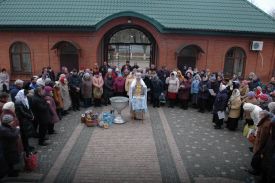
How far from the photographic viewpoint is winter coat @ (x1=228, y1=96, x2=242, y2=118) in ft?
33.2

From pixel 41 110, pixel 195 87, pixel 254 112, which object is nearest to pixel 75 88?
pixel 41 110

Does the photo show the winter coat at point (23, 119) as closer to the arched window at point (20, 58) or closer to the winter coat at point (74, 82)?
the winter coat at point (74, 82)

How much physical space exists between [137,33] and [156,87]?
5.91 m

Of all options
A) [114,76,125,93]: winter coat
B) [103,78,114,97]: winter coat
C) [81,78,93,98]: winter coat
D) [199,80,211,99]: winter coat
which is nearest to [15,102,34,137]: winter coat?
[81,78,93,98]: winter coat

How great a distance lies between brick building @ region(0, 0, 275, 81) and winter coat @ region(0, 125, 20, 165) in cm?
1034

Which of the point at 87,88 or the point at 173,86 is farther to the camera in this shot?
the point at 173,86

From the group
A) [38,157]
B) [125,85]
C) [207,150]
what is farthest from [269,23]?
[38,157]

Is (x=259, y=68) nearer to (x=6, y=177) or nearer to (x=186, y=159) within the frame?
(x=186, y=159)

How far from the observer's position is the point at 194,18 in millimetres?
16734

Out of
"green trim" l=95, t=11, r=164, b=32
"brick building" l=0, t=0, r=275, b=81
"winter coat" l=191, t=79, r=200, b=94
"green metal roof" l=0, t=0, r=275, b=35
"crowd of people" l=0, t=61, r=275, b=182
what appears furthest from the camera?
"brick building" l=0, t=0, r=275, b=81

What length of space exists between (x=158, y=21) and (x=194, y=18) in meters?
2.37

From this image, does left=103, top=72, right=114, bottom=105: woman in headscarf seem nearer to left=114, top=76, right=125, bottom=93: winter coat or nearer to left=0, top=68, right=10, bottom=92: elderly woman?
left=114, top=76, right=125, bottom=93: winter coat

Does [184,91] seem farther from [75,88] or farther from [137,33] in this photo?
[137,33]

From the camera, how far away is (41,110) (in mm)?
8477
